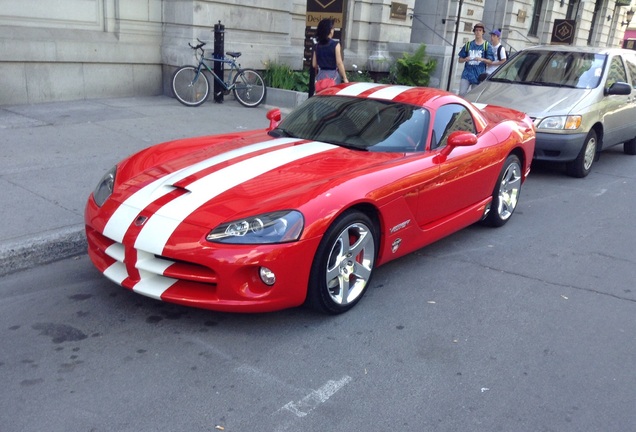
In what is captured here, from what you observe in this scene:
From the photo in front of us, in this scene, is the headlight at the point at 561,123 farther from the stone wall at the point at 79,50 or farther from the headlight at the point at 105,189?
the stone wall at the point at 79,50

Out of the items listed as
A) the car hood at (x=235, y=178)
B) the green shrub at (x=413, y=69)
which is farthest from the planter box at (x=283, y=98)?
the car hood at (x=235, y=178)

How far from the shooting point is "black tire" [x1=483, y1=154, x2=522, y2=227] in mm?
5973

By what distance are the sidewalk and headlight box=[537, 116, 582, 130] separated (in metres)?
4.24

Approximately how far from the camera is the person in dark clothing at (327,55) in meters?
9.12

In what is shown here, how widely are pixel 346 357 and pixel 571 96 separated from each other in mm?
6575

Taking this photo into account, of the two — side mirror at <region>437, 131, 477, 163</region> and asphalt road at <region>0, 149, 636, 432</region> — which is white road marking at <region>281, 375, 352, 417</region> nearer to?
asphalt road at <region>0, 149, 636, 432</region>

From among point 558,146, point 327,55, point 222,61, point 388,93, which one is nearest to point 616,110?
point 558,146

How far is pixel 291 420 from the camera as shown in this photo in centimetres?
301

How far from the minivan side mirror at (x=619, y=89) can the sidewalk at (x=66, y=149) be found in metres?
5.14

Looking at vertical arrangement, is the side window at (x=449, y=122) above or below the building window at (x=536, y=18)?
below

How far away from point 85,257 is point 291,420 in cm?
270

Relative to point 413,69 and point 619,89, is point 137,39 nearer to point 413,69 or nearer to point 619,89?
point 413,69

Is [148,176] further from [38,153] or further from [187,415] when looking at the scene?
[38,153]

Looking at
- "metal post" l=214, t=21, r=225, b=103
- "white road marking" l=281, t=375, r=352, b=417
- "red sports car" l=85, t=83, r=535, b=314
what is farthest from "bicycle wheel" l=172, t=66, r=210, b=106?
"white road marking" l=281, t=375, r=352, b=417
